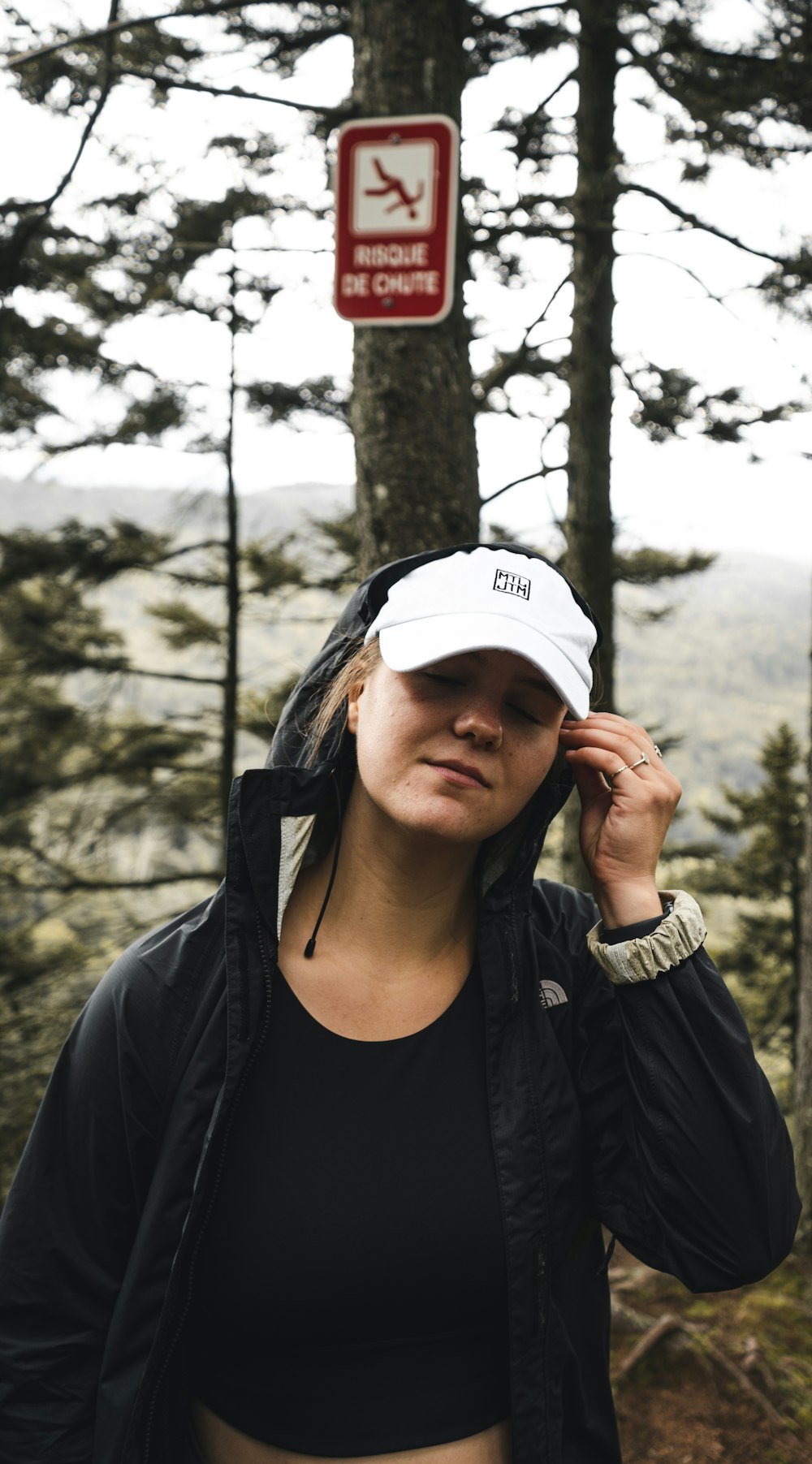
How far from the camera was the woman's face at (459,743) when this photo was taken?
1.44 meters

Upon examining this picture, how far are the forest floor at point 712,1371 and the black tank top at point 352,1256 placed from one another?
1804mm

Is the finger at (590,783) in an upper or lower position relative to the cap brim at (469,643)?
lower

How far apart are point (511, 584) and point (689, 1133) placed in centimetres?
94

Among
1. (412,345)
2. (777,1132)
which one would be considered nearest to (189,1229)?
(777,1132)

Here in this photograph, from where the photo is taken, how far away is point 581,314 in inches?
204

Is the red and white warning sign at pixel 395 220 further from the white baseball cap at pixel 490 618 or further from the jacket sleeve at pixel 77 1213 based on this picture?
the jacket sleeve at pixel 77 1213

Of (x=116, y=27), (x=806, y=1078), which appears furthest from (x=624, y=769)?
(x=806, y=1078)

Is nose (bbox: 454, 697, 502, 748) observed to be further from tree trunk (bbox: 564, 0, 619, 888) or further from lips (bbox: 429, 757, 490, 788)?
tree trunk (bbox: 564, 0, 619, 888)

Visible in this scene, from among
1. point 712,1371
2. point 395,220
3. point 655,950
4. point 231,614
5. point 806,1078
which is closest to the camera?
point 655,950

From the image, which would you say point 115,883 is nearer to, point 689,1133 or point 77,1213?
→ point 77,1213

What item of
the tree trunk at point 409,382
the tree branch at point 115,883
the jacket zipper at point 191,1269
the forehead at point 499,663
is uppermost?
the tree trunk at point 409,382

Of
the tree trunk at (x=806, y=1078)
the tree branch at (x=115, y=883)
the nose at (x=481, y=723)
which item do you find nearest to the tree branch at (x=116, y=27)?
the nose at (x=481, y=723)

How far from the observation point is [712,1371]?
3092 mm

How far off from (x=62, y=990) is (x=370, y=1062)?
360 inches
